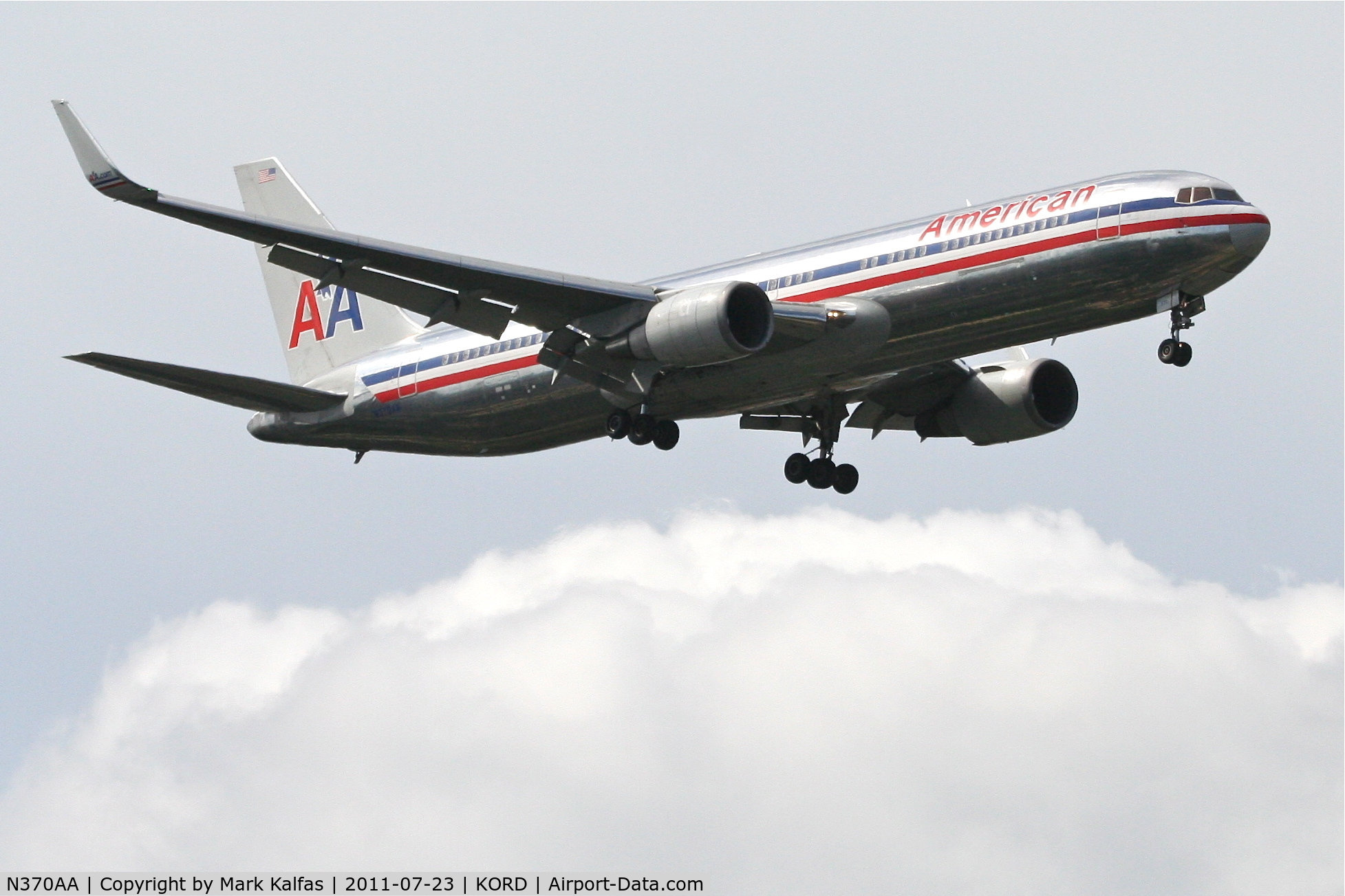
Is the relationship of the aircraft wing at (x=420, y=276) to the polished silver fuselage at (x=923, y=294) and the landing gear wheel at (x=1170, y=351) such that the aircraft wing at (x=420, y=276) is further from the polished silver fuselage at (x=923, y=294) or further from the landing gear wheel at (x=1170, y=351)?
the landing gear wheel at (x=1170, y=351)

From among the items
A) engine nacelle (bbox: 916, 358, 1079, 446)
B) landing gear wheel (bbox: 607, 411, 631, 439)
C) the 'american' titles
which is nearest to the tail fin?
landing gear wheel (bbox: 607, 411, 631, 439)

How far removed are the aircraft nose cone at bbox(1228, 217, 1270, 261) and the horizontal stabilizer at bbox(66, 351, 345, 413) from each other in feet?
70.4

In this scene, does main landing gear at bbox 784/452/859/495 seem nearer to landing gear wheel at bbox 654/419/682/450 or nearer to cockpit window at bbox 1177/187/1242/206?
landing gear wheel at bbox 654/419/682/450

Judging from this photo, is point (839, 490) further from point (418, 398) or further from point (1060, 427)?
point (418, 398)

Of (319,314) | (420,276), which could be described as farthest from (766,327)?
(319,314)

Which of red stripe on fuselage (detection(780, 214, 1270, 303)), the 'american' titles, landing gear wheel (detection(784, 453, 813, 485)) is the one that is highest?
landing gear wheel (detection(784, 453, 813, 485))

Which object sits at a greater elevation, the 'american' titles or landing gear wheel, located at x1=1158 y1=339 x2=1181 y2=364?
the 'american' titles

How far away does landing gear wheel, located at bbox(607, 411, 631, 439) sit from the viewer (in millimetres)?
41500

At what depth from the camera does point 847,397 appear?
44094 mm

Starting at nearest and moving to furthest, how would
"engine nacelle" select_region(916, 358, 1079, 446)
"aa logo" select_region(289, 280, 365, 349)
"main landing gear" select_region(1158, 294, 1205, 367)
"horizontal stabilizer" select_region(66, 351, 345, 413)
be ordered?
"main landing gear" select_region(1158, 294, 1205, 367)
"horizontal stabilizer" select_region(66, 351, 345, 413)
"engine nacelle" select_region(916, 358, 1079, 446)
"aa logo" select_region(289, 280, 365, 349)

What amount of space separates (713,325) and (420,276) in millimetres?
6162

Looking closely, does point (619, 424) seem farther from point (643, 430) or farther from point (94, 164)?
point (94, 164)

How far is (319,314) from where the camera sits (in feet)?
162

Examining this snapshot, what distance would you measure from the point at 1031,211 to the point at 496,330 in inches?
455
